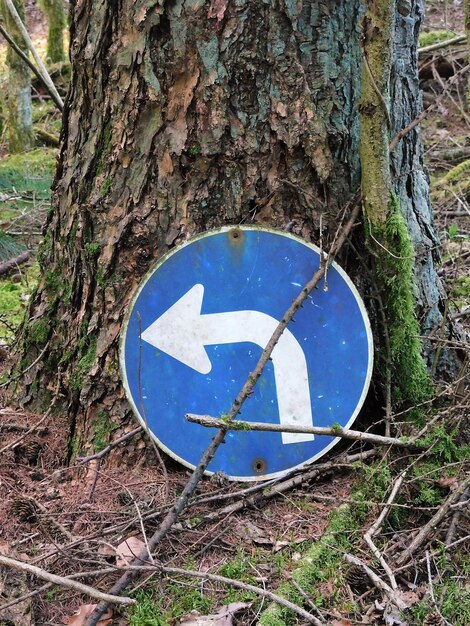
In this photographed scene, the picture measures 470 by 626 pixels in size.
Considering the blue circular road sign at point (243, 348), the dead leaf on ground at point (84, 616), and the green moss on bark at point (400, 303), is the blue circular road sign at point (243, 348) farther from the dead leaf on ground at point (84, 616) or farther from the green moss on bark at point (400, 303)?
the dead leaf on ground at point (84, 616)

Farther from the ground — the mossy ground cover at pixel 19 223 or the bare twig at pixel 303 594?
the mossy ground cover at pixel 19 223

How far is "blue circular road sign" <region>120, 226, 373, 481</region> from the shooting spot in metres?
2.46

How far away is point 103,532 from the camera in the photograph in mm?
2254

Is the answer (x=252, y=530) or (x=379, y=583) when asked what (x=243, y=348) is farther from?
(x=379, y=583)

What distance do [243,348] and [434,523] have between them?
0.84 meters

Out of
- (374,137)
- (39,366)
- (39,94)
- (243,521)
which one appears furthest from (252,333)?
(39,94)

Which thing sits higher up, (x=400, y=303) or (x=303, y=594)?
(x=400, y=303)

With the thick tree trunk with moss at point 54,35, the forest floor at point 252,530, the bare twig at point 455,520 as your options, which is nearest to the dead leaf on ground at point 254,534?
the forest floor at point 252,530

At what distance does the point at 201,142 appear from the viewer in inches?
96.8

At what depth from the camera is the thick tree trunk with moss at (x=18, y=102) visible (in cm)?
822

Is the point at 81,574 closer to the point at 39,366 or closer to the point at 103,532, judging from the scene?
the point at 103,532

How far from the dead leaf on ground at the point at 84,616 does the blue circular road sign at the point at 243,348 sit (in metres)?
0.60

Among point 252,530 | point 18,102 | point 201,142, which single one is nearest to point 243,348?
point 252,530

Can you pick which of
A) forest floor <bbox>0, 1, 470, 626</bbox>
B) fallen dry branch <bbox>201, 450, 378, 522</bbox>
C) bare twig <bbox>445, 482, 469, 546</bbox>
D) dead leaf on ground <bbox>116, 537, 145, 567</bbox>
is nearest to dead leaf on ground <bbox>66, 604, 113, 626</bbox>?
forest floor <bbox>0, 1, 470, 626</bbox>
